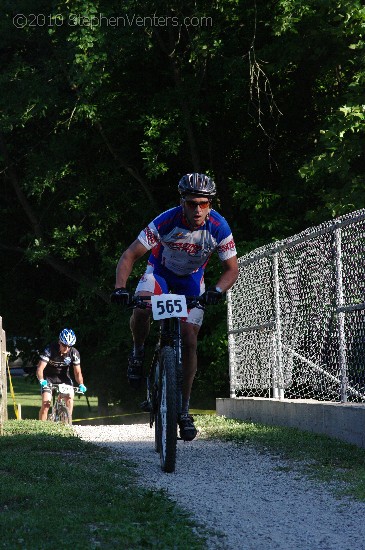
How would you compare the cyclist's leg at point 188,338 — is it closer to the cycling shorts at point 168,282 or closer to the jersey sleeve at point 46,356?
the cycling shorts at point 168,282

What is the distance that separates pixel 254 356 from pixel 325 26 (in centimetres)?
974

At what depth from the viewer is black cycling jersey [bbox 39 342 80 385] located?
64.0 ft

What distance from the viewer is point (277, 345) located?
13.6 m

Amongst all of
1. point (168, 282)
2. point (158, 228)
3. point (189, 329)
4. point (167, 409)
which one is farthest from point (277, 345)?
point (167, 409)

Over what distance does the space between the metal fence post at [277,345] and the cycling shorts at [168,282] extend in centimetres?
426

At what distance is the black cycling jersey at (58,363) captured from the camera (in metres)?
19.5

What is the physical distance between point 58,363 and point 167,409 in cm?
1137

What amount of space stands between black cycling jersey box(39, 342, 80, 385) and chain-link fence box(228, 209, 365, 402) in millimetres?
4088

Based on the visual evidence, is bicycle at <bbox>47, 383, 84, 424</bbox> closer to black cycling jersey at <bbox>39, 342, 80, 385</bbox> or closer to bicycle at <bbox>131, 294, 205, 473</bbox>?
black cycling jersey at <bbox>39, 342, 80, 385</bbox>

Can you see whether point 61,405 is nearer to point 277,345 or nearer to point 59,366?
point 59,366

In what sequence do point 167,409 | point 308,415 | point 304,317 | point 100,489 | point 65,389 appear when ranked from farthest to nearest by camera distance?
point 65,389 < point 304,317 < point 308,415 < point 167,409 < point 100,489

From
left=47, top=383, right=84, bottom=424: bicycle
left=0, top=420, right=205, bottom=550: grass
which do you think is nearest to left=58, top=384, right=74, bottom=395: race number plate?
left=47, top=383, right=84, bottom=424: bicycle

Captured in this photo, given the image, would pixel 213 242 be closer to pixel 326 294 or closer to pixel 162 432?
pixel 162 432

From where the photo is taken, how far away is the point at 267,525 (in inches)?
255
